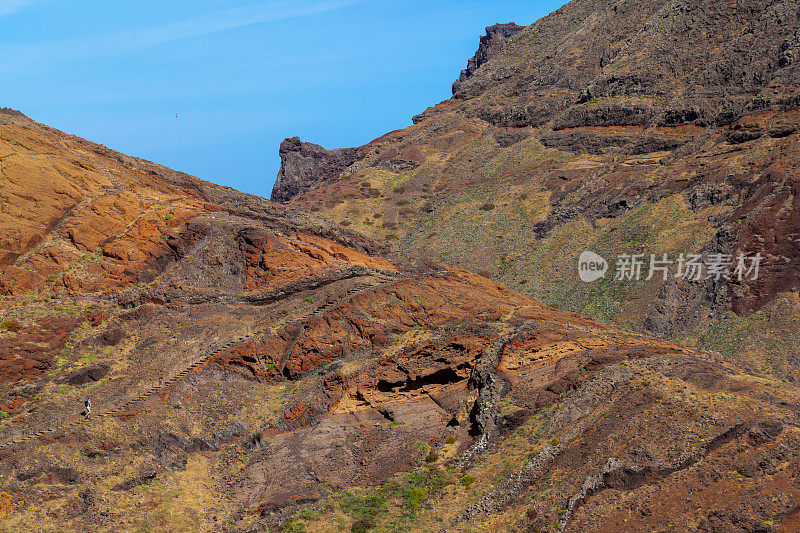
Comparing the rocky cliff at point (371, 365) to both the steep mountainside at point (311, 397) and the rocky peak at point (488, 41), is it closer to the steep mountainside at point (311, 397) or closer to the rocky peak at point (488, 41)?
the steep mountainside at point (311, 397)

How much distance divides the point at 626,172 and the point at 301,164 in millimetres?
73136

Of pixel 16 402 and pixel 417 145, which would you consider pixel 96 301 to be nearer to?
pixel 16 402

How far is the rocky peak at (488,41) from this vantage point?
15762 cm

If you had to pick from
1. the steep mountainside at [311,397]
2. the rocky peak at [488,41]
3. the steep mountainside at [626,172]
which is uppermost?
the rocky peak at [488,41]

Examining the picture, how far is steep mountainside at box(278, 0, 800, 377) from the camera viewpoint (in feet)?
152

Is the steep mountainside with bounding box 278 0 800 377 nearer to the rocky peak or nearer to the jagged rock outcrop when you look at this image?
the jagged rock outcrop

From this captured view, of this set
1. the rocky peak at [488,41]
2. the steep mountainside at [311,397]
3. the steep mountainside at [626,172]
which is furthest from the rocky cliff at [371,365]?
the rocky peak at [488,41]

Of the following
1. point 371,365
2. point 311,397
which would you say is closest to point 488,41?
point 371,365

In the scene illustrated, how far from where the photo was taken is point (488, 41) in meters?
161

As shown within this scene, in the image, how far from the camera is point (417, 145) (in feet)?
305

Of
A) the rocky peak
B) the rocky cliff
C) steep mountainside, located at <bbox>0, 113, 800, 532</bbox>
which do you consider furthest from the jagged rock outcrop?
steep mountainside, located at <bbox>0, 113, 800, 532</bbox>

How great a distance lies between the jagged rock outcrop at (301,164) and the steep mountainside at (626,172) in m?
18.4

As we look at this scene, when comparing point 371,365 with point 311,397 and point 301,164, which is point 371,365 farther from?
point 301,164

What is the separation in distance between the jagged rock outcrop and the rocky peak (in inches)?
1955
